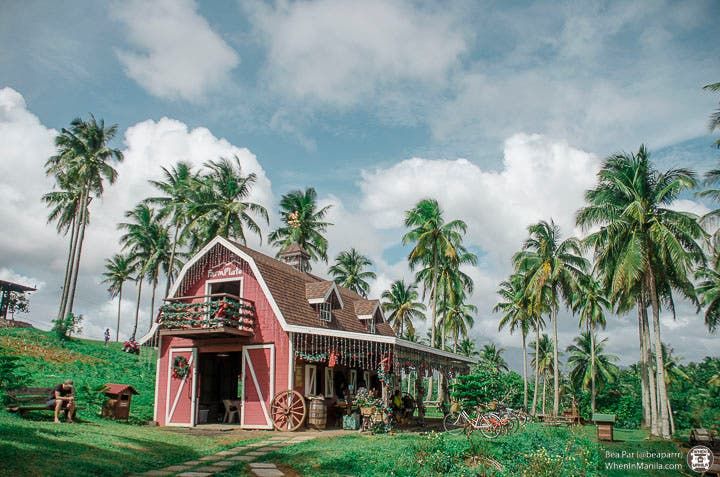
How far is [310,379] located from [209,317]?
4885 millimetres

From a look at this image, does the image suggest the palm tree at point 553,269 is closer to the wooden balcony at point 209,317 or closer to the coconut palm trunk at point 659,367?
the coconut palm trunk at point 659,367

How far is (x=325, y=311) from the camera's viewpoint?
23.7 metres

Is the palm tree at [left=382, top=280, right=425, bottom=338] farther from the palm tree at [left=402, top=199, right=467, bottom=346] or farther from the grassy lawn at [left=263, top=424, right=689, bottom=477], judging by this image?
the grassy lawn at [left=263, top=424, right=689, bottom=477]

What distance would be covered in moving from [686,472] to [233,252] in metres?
16.2

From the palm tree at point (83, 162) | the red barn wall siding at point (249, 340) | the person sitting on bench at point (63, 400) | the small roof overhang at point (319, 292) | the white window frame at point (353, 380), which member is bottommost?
the person sitting on bench at point (63, 400)

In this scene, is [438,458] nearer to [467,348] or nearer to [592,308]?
[592,308]

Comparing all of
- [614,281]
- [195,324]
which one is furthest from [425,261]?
[195,324]

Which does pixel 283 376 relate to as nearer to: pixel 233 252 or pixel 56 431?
pixel 233 252

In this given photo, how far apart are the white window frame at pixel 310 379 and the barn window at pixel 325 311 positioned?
2.20 m

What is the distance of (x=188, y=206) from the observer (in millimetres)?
35406

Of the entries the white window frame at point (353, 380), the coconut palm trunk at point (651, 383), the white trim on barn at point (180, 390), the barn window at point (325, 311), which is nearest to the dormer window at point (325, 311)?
the barn window at point (325, 311)

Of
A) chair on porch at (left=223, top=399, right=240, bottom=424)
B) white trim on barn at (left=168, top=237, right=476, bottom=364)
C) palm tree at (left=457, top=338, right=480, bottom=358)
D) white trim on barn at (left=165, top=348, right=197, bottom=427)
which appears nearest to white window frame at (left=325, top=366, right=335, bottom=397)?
chair on porch at (left=223, top=399, right=240, bottom=424)

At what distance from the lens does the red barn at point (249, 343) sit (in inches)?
766

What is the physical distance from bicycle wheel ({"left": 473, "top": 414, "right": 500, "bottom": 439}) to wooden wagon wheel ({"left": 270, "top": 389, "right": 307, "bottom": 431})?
6343 mm
